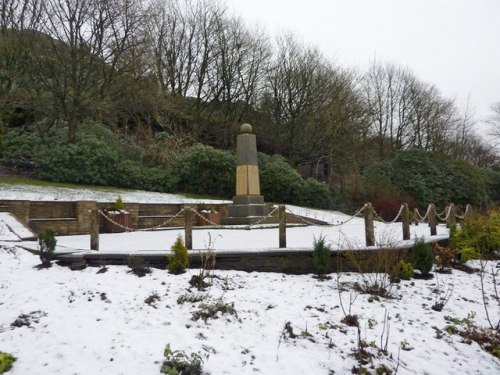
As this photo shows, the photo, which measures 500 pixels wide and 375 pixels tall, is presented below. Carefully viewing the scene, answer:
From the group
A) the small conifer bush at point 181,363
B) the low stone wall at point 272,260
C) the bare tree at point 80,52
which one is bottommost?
the small conifer bush at point 181,363

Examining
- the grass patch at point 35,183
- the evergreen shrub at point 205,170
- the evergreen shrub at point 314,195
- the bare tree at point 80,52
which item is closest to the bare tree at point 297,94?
the evergreen shrub at point 314,195

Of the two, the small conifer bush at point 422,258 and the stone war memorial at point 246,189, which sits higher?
the stone war memorial at point 246,189

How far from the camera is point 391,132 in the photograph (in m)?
34.3

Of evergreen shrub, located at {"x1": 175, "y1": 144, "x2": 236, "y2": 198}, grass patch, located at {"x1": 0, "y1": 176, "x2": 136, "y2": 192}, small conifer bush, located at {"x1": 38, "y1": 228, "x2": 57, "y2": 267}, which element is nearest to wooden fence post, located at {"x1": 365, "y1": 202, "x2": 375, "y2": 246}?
small conifer bush, located at {"x1": 38, "y1": 228, "x2": 57, "y2": 267}

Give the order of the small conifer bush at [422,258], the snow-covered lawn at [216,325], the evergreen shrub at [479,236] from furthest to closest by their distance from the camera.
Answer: the evergreen shrub at [479,236]
the small conifer bush at [422,258]
the snow-covered lawn at [216,325]

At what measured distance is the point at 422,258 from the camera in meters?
7.25

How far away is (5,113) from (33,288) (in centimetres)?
1694

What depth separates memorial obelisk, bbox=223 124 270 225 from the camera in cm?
1484

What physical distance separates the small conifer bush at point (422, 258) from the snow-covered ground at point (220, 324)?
0.63 meters

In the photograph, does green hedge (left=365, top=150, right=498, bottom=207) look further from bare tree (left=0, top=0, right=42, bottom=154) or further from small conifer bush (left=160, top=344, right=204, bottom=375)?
small conifer bush (left=160, top=344, right=204, bottom=375)

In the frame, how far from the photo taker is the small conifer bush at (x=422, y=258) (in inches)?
284

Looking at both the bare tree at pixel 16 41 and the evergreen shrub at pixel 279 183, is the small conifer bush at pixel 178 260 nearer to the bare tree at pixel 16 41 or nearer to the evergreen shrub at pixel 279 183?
the bare tree at pixel 16 41

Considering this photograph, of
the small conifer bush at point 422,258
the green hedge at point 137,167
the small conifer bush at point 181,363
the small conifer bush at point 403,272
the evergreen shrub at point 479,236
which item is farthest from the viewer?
the green hedge at point 137,167

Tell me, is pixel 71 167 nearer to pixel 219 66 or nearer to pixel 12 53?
pixel 12 53
